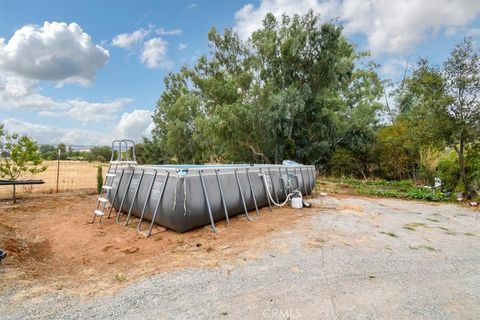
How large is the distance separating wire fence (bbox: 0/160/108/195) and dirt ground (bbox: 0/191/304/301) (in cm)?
333

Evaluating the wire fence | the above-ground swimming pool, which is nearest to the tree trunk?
the above-ground swimming pool

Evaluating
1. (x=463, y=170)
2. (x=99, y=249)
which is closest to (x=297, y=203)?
(x=99, y=249)

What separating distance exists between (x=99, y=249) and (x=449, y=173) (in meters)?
10.7

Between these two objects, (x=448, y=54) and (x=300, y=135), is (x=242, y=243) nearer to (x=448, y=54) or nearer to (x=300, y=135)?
(x=448, y=54)

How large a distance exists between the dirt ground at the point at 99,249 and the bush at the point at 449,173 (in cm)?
658

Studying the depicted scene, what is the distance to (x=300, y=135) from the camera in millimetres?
14312

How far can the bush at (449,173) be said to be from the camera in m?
9.06

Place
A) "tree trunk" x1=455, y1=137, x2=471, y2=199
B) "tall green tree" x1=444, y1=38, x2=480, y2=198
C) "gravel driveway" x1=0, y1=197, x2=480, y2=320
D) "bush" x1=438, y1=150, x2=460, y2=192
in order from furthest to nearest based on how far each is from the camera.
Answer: "bush" x1=438, y1=150, x2=460, y2=192, "tree trunk" x1=455, y1=137, x2=471, y2=199, "tall green tree" x1=444, y1=38, x2=480, y2=198, "gravel driveway" x1=0, y1=197, x2=480, y2=320

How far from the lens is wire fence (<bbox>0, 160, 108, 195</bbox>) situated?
30.9 feet

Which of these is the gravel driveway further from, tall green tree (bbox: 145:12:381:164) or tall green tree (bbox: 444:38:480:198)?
tall green tree (bbox: 145:12:381:164)

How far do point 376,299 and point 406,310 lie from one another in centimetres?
26

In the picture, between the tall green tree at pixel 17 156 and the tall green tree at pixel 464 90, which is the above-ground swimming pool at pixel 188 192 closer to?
the tall green tree at pixel 17 156

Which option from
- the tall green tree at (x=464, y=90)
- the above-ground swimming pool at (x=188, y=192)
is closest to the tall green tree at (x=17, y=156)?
the above-ground swimming pool at (x=188, y=192)

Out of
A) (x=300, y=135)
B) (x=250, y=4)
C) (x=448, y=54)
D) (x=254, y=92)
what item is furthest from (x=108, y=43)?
(x=448, y=54)
